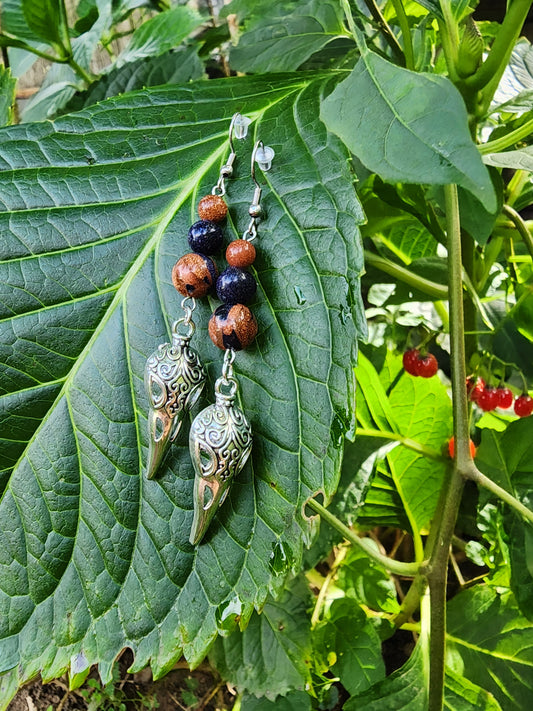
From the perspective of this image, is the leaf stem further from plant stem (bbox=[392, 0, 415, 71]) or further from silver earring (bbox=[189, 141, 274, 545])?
silver earring (bbox=[189, 141, 274, 545])

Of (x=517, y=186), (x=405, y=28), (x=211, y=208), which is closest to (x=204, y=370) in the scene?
(x=211, y=208)

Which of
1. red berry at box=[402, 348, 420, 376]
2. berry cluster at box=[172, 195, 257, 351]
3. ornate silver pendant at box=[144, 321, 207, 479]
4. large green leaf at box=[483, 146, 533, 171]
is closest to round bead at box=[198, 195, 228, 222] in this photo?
berry cluster at box=[172, 195, 257, 351]

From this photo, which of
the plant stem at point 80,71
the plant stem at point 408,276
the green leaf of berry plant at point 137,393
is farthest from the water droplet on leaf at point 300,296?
the plant stem at point 80,71

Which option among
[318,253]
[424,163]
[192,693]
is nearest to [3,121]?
[318,253]

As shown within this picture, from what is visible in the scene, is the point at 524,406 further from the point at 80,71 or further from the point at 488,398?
the point at 80,71

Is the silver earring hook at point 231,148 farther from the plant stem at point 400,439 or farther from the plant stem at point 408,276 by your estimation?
the plant stem at point 400,439
